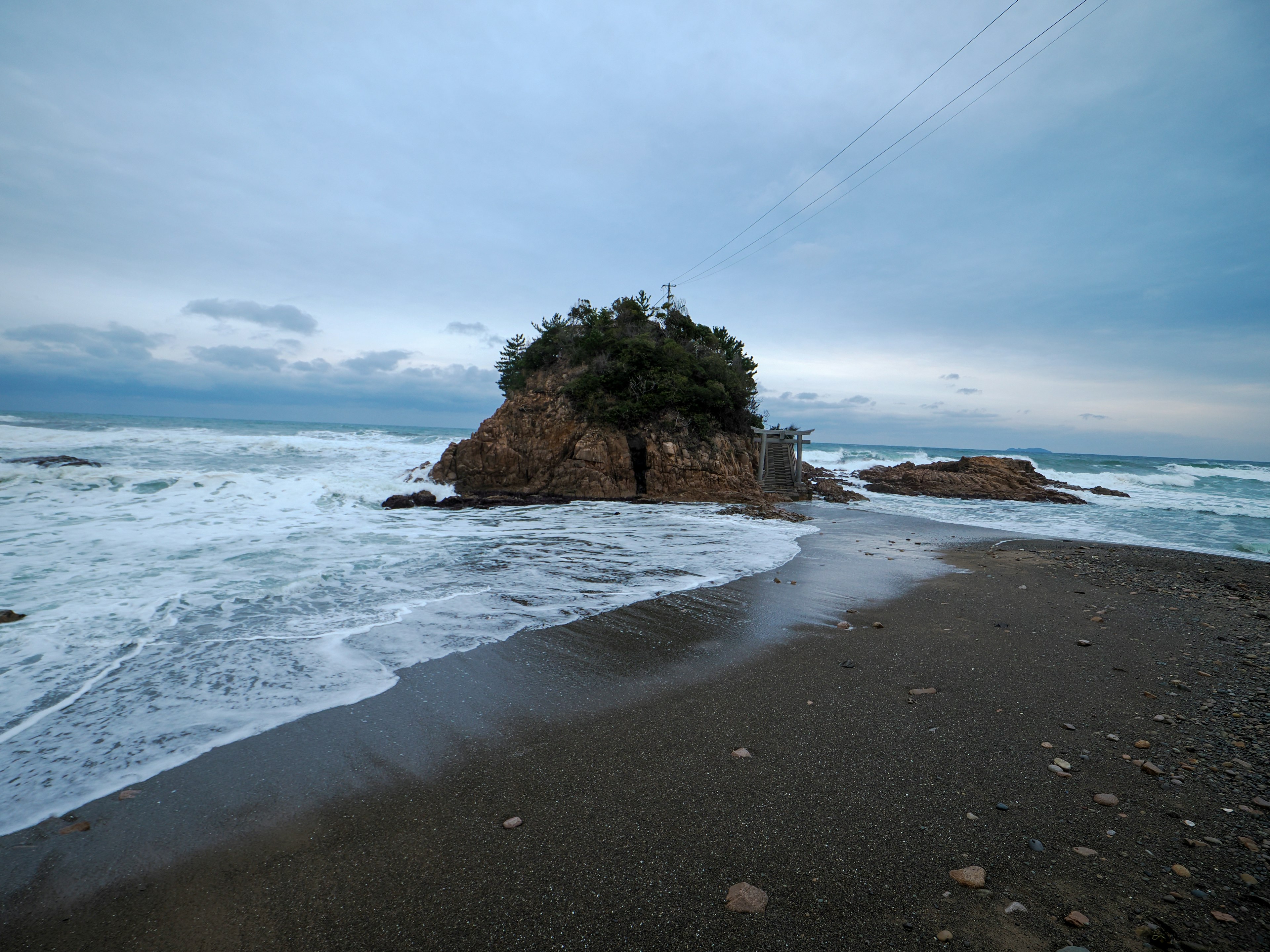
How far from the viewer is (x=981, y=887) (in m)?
2.36

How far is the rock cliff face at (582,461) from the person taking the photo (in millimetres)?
19781

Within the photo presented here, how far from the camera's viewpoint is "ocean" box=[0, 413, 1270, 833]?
3.91m

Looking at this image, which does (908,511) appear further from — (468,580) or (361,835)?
(361,835)

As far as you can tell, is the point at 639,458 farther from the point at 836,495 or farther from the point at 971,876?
the point at 971,876

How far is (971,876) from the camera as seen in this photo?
2412mm

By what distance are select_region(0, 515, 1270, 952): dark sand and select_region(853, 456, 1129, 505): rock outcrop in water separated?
23.3 metres

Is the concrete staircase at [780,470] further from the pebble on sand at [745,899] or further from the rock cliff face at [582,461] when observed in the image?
the pebble on sand at [745,899]

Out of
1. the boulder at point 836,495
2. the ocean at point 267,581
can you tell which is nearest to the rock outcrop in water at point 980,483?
the ocean at point 267,581

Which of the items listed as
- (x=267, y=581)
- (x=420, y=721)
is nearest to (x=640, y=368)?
(x=267, y=581)

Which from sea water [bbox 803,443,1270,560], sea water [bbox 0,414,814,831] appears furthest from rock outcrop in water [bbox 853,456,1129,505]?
sea water [bbox 0,414,814,831]

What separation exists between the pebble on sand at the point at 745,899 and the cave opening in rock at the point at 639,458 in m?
17.8

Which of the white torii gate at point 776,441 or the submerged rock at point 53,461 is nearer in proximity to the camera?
the submerged rock at point 53,461

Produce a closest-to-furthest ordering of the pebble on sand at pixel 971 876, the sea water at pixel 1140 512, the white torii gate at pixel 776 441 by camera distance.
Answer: the pebble on sand at pixel 971 876 < the sea water at pixel 1140 512 < the white torii gate at pixel 776 441

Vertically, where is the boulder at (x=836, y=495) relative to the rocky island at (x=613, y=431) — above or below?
below
